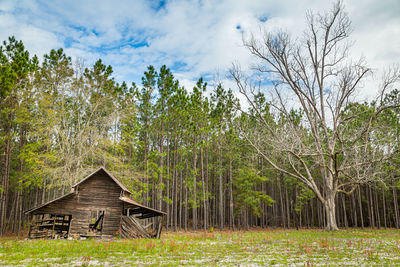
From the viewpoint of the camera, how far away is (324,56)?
26.8m

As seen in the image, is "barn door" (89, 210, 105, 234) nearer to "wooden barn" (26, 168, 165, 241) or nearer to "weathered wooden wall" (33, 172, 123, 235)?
"wooden barn" (26, 168, 165, 241)

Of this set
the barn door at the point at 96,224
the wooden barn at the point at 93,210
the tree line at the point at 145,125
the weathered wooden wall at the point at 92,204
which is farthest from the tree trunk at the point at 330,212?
the barn door at the point at 96,224

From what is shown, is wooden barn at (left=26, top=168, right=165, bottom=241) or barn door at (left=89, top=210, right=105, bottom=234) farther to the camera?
barn door at (left=89, top=210, right=105, bottom=234)

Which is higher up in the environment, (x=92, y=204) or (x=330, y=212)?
(x=92, y=204)

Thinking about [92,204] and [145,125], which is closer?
[92,204]

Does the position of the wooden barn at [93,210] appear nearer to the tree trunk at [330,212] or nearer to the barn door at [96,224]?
the barn door at [96,224]

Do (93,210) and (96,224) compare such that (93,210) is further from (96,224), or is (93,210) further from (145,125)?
(145,125)

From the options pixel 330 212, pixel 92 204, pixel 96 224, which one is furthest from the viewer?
pixel 96 224

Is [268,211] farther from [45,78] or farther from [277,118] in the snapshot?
[45,78]

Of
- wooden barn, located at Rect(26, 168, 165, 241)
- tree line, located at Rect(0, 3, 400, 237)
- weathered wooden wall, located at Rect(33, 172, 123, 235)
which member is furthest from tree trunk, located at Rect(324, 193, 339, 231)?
weathered wooden wall, located at Rect(33, 172, 123, 235)

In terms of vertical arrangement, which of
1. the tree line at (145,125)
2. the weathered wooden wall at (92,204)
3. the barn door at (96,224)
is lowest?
the barn door at (96,224)

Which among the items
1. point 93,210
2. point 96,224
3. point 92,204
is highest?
point 92,204

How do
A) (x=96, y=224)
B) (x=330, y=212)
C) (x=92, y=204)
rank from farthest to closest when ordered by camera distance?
(x=96, y=224) → (x=330, y=212) → (x=92, y=204)

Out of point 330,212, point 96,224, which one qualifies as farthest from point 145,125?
point 330,212
